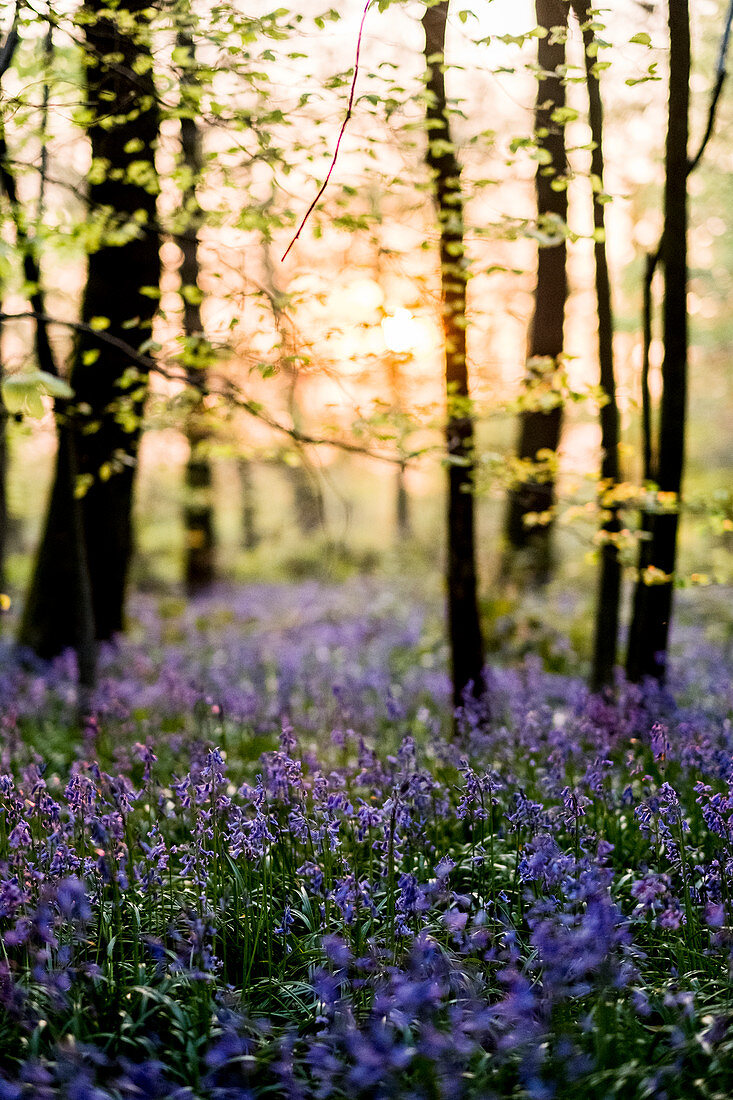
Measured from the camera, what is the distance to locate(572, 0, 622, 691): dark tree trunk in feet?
20.1

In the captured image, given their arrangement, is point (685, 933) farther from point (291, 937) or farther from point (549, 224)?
point (549, 224)

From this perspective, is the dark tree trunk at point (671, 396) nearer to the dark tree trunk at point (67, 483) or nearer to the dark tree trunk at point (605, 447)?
the dark tree trunk at point (605, 447)

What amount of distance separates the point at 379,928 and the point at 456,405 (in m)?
4.01

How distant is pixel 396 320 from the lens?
6.00 meters

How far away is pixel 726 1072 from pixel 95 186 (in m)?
8.49

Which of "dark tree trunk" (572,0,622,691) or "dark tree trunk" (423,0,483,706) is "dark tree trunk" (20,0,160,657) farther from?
"dark tree trunk" (572,0,622,691)

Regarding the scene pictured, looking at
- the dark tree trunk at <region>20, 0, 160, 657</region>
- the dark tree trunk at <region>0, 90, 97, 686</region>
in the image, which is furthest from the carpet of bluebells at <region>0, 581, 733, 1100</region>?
the dark tree trunk at <region>20, 0, 160, 657</region>

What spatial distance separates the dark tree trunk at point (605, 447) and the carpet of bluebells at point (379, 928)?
6.38 ft

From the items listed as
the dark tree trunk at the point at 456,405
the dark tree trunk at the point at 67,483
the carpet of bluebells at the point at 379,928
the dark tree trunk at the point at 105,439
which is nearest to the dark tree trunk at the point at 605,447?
the dark tree trunk at the point at 456,405

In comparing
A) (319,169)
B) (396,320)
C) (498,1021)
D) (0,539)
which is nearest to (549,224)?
(396,320)

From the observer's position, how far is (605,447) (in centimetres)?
707

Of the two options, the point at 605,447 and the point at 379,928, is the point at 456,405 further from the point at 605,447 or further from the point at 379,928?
the point at 379,928

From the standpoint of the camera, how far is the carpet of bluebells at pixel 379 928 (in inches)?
102

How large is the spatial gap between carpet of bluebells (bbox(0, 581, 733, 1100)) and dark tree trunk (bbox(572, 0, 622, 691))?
6.38 feet
